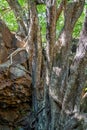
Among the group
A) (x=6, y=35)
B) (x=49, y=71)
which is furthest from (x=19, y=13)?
(x=49, y=71)

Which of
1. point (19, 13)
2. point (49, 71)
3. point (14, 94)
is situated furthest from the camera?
point (19, 13)

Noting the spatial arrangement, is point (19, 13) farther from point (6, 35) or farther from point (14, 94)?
point (14, 94)

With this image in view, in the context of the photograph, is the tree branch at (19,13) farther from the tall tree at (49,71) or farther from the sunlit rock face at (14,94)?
the sunlit rock face at (14,94)

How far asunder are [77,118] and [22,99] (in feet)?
8.73

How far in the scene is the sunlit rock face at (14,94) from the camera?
714cm

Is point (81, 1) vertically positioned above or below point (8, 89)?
above

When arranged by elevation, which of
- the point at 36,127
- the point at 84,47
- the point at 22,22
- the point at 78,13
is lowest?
the point at 36,127

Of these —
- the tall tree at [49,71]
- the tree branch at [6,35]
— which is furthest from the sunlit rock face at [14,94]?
the tree branch at [6,35]

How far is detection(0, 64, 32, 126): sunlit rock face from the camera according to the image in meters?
7.14

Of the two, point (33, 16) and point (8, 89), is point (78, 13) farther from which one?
point (8, 89)

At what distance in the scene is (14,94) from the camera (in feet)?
23.7

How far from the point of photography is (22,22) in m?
7.89

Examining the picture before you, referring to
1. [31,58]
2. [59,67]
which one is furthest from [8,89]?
[59,67]

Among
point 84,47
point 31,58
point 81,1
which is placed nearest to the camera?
point 84,47
